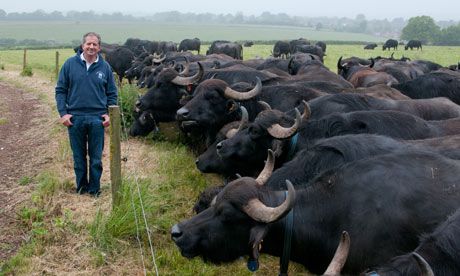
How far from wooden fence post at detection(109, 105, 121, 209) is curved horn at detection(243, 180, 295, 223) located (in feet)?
8.33

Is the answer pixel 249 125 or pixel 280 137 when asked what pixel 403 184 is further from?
pixel 249 125

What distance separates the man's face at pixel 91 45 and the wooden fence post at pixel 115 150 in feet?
3.65

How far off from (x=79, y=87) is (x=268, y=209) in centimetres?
395

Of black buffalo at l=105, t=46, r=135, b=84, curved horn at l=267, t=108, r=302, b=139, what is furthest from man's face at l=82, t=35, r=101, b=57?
black buffalo at l=105, t=46, r=135, b=84

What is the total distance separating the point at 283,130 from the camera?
5785 millimetres

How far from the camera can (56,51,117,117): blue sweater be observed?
6.68 meters

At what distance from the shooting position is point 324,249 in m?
4.23

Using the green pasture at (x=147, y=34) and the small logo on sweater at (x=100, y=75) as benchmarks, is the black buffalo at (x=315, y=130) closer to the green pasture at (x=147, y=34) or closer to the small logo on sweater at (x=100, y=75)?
the small logo on sweater at (x=100, y=75)

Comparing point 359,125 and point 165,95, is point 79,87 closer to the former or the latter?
point 165,95

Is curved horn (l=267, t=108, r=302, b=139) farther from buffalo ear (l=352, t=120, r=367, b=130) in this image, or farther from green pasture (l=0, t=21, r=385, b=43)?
green pasture (l=0, t=21, r=385, b=43)

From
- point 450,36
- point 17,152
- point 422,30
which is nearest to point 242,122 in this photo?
point 17,152

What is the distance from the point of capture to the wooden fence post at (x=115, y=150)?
5.88 meters

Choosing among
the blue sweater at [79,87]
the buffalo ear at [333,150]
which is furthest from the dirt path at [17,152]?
the buffalo ear at [333,150]

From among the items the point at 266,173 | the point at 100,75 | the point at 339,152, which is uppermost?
the point at 100,75
